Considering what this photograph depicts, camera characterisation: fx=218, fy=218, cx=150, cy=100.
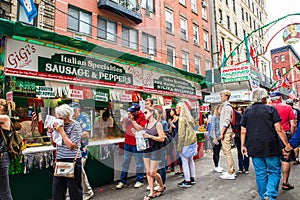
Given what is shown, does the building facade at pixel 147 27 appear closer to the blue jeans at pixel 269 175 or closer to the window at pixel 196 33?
the window at pixel 196 33

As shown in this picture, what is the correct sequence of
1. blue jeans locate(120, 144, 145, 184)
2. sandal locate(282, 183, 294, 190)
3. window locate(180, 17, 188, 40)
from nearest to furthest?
sandal locate(282, 183, 294, 190) < blue jeans locate(120, 144, 145, 184) < window locate(180, 17, 188, 40)

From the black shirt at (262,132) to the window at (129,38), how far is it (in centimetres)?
1142

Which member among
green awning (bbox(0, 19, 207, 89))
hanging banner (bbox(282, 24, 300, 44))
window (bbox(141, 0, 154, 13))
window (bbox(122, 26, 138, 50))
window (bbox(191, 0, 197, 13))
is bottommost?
green awning (bbox(0, 19, 207, 89))

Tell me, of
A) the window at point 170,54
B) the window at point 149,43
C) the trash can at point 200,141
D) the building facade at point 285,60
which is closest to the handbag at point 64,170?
the trash can at point 200,141

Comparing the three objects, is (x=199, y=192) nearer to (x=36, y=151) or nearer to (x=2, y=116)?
(x=36, y=151)

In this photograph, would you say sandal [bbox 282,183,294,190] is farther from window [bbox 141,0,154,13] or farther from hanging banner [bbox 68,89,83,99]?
window [bbox 141,0,154,13]

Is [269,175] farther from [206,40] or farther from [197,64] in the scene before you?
[206,40]

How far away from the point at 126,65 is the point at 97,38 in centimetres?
636

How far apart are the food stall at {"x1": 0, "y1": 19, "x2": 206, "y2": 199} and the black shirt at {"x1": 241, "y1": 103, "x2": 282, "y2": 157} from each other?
3.33 m

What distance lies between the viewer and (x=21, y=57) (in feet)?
14.9

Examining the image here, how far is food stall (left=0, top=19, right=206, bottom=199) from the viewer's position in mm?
4246

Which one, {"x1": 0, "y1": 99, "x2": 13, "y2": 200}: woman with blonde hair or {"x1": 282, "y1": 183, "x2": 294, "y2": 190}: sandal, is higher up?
{"x1": 0, "y1": 99, "x2": 13, "y2": 200}: woman with blonde hair

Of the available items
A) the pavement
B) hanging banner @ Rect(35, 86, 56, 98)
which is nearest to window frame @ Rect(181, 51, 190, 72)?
the pavement

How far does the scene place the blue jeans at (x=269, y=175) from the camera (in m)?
3.29
